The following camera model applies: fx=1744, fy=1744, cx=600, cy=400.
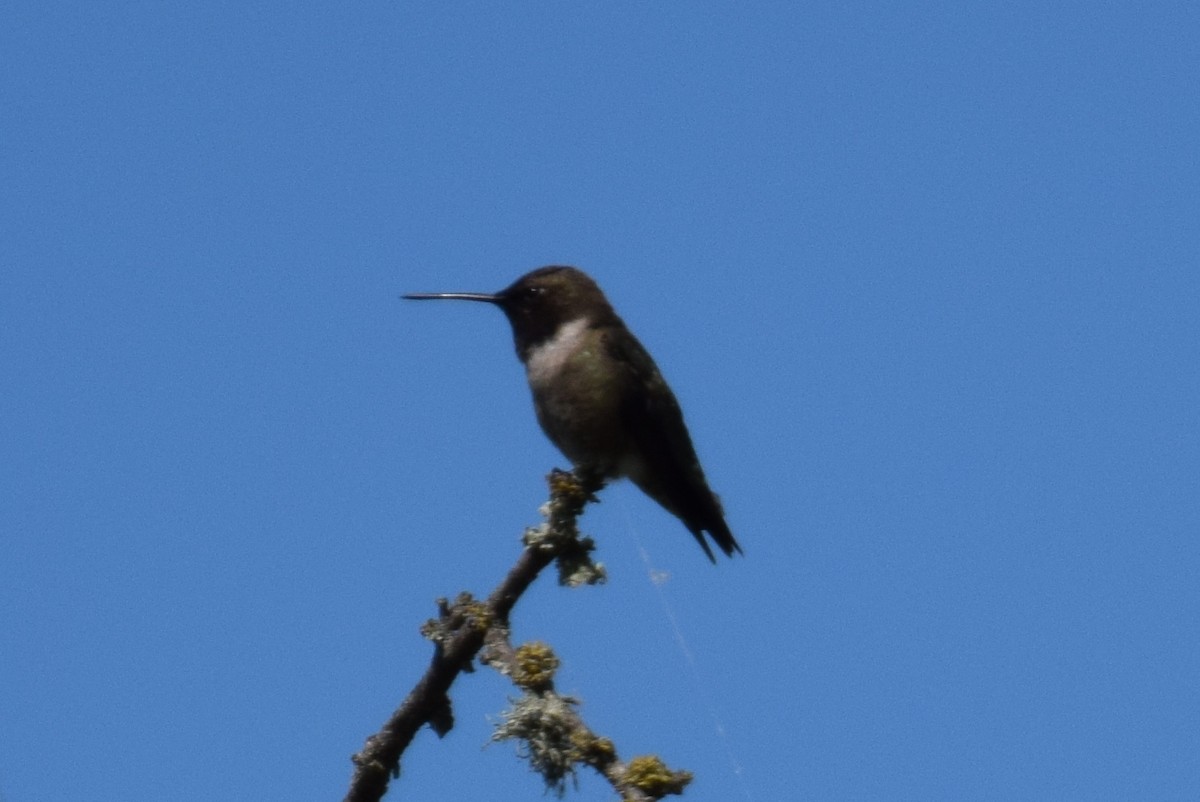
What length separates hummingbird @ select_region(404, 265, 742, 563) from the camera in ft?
19.7

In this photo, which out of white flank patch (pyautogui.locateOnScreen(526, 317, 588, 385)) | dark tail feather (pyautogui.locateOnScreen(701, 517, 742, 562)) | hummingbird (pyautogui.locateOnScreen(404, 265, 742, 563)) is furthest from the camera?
dark tail feather (pyautogui.locateOnScreen(701, 517, 742, 562))

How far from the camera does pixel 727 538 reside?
642 cm

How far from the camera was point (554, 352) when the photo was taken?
6223 mm

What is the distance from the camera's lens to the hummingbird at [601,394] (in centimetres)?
601

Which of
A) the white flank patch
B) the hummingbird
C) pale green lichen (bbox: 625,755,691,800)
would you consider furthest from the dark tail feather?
pale green lichen (bbox: 625,755,691,800)

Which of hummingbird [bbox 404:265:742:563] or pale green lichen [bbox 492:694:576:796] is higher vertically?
hummingbird [bbox 404:265:742:563]

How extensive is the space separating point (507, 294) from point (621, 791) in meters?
3.83

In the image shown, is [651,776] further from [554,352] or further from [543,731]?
[554,352]

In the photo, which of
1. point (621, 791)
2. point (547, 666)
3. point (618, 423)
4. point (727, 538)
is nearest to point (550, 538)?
point (547, 666)

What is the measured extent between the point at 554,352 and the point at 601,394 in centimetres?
30

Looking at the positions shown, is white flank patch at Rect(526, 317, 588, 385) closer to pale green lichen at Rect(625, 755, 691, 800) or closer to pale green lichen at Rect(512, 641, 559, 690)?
pale green lichen at Rect(512, 641, 559, 690)

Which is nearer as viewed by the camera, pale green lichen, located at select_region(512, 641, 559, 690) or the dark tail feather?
pale green lichen, located at select_region(512, 641, 559, 690)

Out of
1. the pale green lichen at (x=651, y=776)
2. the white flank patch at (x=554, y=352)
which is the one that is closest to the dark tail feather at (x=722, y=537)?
the white flank patch at (x=554, y=352)

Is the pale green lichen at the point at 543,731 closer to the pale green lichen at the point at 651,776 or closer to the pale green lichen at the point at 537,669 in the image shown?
the pale green lichen at the point at 537,669
